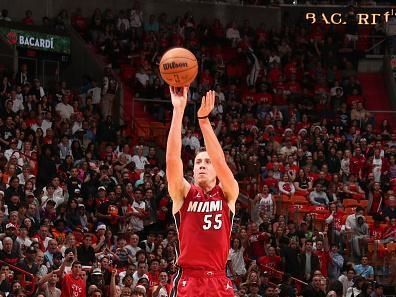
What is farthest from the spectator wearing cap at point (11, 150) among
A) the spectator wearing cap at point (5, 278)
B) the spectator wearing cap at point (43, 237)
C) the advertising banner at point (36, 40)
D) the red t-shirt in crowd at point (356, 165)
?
the red t-shirt in crowd at point (356, 165)

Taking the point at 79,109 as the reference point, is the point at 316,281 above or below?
below

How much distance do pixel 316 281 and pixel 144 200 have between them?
13.0ft

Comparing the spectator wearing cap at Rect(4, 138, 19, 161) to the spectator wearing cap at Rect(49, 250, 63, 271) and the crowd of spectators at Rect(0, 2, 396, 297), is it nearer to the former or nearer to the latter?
the crowd of spectators at Rect(0, 2, 396, 297)

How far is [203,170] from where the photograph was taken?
34.0ft

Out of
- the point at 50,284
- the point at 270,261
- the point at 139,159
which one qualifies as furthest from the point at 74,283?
the point at 139,159

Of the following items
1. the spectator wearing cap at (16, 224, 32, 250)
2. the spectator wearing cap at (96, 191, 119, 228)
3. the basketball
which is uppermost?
the basketball

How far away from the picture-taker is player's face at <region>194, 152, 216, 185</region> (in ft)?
33.8

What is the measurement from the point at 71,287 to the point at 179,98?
352 inches

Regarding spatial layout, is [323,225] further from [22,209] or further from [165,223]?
[22,209]

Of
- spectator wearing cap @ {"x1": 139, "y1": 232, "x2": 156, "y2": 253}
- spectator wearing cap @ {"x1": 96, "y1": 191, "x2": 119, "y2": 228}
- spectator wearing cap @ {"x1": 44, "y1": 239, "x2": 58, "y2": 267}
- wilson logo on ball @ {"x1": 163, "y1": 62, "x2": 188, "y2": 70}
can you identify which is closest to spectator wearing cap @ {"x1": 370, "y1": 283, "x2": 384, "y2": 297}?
spectator wearing cap @ {"x1": 139, "y1": 232, "x2": 156, "y2": 253}

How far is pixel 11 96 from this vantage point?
24547 millimetres

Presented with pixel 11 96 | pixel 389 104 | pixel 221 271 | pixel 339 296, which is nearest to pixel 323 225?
pixel 339 296

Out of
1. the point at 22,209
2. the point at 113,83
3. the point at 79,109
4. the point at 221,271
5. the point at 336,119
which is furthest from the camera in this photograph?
the point at 336,119

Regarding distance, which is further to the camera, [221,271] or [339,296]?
[339,296]
